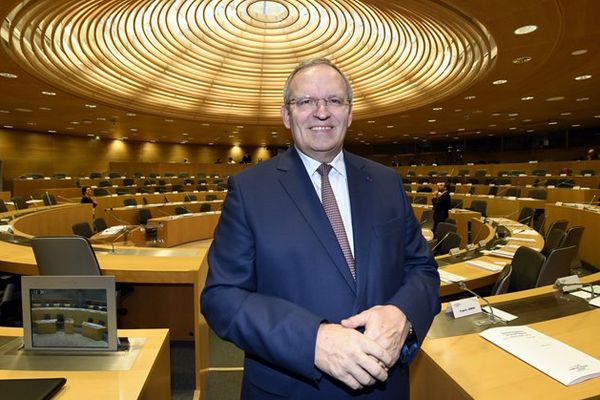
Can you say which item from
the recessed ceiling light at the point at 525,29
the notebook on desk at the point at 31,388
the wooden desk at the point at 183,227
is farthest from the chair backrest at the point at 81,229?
the recessed ceiling light at the point at 525,29

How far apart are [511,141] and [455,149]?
320cm

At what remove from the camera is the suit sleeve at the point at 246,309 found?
3.05 feet

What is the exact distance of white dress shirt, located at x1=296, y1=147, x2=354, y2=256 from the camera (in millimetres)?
1251

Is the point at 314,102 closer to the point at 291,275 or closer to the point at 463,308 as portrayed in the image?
the point at 291,275

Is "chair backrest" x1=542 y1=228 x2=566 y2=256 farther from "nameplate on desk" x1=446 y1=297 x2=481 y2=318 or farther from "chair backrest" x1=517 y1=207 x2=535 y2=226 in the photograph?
"nameplate on desk" x1=446 y1=297 x2=481 y2=318

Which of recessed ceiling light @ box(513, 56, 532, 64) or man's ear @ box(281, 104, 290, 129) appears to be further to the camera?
recessed ceiling light @ box(513, 56, 532, 64)

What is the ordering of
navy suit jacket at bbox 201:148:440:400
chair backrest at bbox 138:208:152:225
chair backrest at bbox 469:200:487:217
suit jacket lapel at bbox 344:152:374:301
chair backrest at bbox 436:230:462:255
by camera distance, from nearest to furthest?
navy suit jacket at bbox 201:148:440:400 < suit jacket lapel at bbox 344:152:374:301 < chair backrest at bbox 436:230:462:255 < chair backrest at bbox 469:200:487:217 < chair backrest at bbox 138:208:152:225

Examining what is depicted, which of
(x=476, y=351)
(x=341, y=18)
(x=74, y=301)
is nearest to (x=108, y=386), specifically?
(x=74, y=301)

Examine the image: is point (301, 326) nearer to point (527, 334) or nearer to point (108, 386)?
point (108, 386)

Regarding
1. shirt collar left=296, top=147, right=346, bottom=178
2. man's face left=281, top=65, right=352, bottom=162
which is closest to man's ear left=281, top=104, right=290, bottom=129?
man's face left=281, top=65, right=352, bottom=162

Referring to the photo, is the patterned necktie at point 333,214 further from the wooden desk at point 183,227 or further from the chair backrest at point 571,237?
the wooden desk at point 183,227

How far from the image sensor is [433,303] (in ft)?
3.91

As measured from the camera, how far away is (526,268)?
10.4 feet

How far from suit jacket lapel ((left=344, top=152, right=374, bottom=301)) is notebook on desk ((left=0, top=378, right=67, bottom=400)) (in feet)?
3.34
